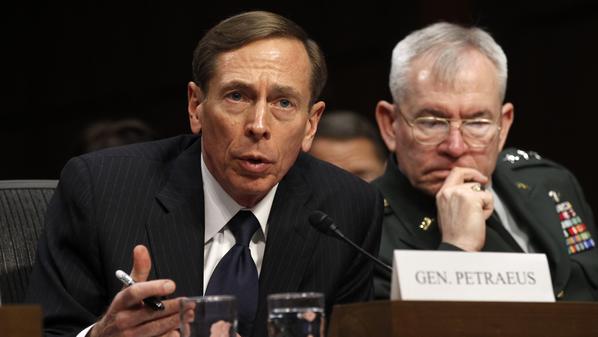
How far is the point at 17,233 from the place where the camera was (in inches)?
95.8

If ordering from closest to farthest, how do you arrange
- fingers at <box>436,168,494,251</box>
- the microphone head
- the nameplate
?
the nameplate, the microphone head, fingers at <box>436,168,494,251</box>

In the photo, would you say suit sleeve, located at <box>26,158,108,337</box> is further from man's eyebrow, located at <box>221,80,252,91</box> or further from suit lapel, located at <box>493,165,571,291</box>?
suit lapel, located at <box>493,165,571,291</box>

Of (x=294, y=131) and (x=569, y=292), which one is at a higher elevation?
(x=294, y=131)

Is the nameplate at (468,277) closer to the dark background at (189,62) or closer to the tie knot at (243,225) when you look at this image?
the tie knot at (243,225)

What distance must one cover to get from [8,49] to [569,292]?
165 inches

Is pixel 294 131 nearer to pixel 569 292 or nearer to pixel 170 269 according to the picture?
pixel 170 269

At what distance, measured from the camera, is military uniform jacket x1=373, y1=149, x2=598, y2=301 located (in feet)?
9.34

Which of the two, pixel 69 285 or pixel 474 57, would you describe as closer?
pixel 69 285

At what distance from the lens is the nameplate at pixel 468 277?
1.78m

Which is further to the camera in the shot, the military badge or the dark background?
the dark background

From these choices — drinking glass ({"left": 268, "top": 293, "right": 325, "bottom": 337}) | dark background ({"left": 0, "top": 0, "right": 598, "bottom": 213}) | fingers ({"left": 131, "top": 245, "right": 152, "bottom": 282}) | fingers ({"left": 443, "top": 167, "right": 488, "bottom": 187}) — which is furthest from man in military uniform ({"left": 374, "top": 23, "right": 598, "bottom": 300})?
dark background ({"left": 0, "top": 0, "right": 598, "bottom": 213})

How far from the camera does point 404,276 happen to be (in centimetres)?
177

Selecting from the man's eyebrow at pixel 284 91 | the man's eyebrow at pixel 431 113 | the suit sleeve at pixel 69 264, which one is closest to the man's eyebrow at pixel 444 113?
the man's eyebrow at pixel 431 113

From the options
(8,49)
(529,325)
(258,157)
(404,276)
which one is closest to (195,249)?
(258,157)
